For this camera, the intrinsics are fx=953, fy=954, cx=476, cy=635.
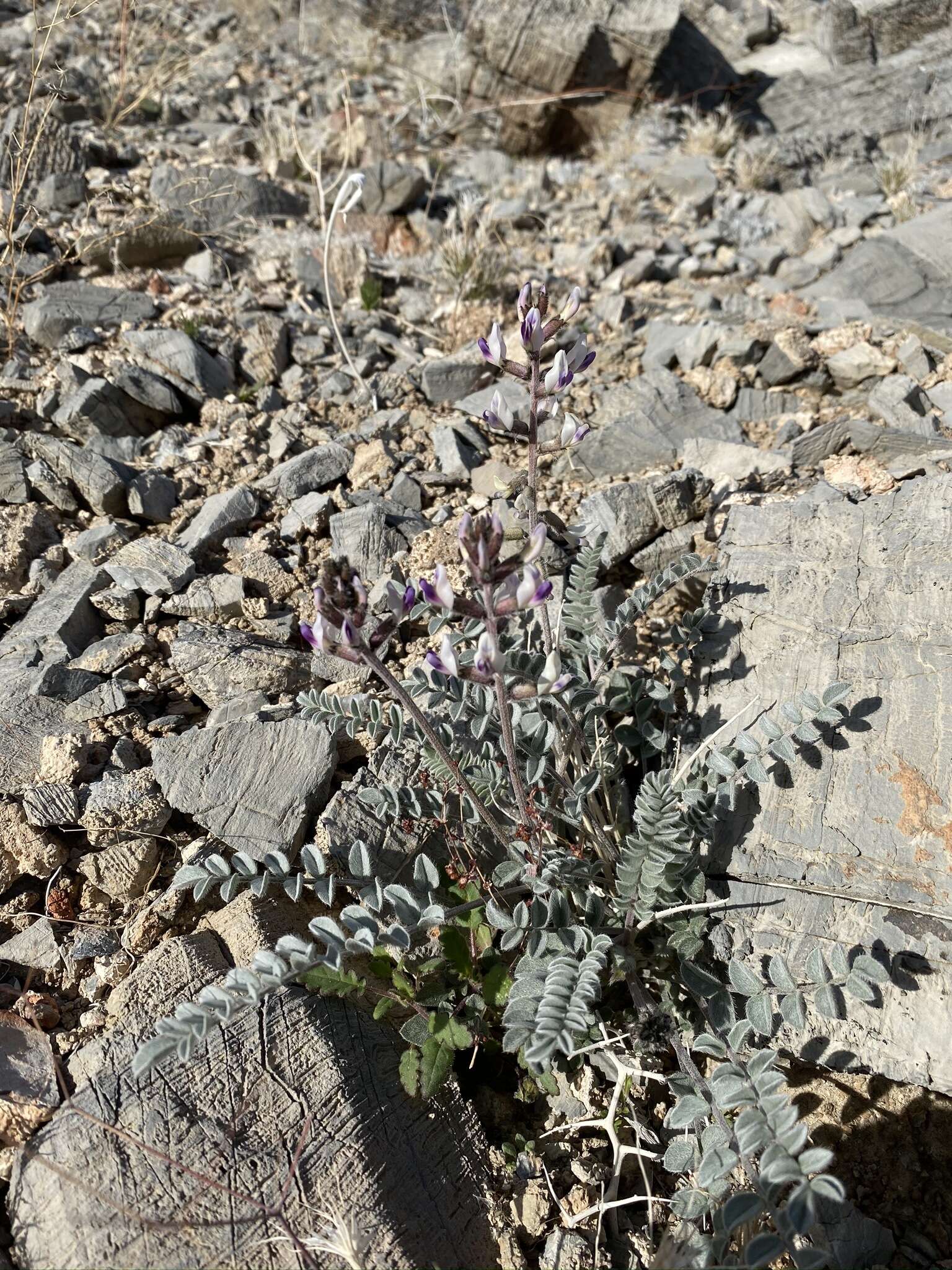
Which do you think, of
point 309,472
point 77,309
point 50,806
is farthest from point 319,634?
point 77,309

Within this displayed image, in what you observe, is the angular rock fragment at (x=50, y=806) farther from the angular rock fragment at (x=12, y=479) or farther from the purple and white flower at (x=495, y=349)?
the purple and white flower at (x=495, y=349)

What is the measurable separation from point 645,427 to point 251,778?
9.07ft

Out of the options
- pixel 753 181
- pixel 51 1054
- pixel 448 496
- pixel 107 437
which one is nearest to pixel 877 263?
pixel 753 181

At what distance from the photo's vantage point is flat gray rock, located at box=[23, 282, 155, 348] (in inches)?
197

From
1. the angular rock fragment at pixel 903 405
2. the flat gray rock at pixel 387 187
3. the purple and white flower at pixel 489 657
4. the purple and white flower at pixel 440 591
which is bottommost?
the flat gray rock at pixel 387 187

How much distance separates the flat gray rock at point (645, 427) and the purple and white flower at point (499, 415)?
1.87 meters

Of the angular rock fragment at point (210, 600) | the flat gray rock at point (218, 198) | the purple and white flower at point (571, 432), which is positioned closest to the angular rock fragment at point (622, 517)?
the purple and white flower at point (571, 432)

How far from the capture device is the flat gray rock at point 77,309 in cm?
499

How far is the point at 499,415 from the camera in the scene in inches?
110

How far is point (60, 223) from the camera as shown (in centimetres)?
591

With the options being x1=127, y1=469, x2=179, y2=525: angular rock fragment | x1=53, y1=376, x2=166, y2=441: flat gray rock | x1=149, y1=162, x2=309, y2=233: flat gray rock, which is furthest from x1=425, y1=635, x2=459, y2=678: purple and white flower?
x1=149, y1=162, x2=309, y2=233: flat gray rock

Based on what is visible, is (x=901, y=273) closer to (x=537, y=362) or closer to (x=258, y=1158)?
(x=537, y=362)

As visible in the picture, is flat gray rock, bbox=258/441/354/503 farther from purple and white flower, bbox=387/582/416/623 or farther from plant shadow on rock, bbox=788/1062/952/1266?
plant shadow on rock, bbox=788/1062/952/1266

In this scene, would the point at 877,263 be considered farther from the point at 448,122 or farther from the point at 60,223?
the point at 60,223
